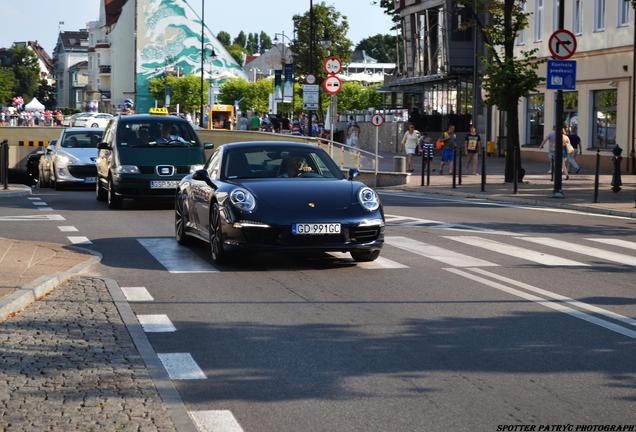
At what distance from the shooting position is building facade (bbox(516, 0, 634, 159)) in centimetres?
4212

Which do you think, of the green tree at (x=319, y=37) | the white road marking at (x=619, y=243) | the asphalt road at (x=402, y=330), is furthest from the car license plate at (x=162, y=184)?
the green tree at (x=319, y=37)

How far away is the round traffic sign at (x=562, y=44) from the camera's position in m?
27.4

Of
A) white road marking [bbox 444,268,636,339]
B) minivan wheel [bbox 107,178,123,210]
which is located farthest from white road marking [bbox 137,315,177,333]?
minivan wheel [bbox 107,178,123,210]

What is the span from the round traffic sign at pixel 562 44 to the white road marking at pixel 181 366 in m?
20.4

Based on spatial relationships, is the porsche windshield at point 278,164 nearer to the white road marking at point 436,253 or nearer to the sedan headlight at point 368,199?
the sedan headlight at point 368,199

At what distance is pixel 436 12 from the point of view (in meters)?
69.1

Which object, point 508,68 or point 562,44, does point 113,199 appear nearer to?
point 562,44

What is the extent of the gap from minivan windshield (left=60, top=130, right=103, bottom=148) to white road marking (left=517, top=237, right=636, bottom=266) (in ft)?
55.5

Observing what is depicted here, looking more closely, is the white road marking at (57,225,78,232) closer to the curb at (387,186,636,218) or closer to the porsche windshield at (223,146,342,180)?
the porsche windshield at (223,146,342,180)

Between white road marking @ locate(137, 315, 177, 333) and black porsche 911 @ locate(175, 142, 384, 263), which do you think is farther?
black porsche 911 @ locate(175, 142, 384, 263)

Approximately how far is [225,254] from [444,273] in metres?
2.34

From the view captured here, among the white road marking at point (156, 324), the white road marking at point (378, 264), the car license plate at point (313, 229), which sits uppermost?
the car license plate at point (313, 229)

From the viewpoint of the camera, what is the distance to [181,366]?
7965mm

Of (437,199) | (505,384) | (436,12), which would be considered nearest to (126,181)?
(437,199)
